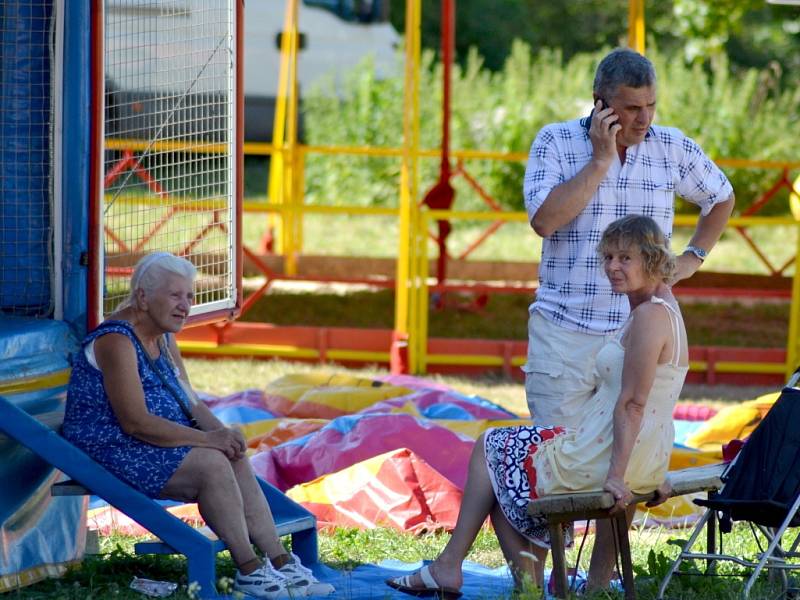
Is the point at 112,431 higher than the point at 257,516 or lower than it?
higher

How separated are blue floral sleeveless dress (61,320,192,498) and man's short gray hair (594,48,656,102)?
67.4 inches

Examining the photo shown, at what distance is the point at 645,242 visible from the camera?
4.05 meters

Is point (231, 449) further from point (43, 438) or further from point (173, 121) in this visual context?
point (173, 121)

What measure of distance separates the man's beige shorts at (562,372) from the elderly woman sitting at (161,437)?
931 mm

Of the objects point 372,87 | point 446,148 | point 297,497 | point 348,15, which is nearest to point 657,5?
point 348,15

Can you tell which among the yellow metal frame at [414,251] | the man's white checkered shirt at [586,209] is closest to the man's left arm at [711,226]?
the man's white checkered shirt at [586,209]

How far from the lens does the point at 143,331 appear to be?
14.9ft

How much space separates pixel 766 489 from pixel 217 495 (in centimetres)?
172

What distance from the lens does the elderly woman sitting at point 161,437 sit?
4359 mm

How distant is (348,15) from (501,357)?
489 inches

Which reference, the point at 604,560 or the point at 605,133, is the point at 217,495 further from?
the point at 605,133

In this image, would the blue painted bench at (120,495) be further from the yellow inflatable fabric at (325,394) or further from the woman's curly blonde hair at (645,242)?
the yellow inflatable fabric at (325,394)

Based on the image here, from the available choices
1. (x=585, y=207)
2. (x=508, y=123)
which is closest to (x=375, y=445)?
(x=585, y=207)

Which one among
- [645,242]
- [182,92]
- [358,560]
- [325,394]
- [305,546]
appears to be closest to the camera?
[645,242]
